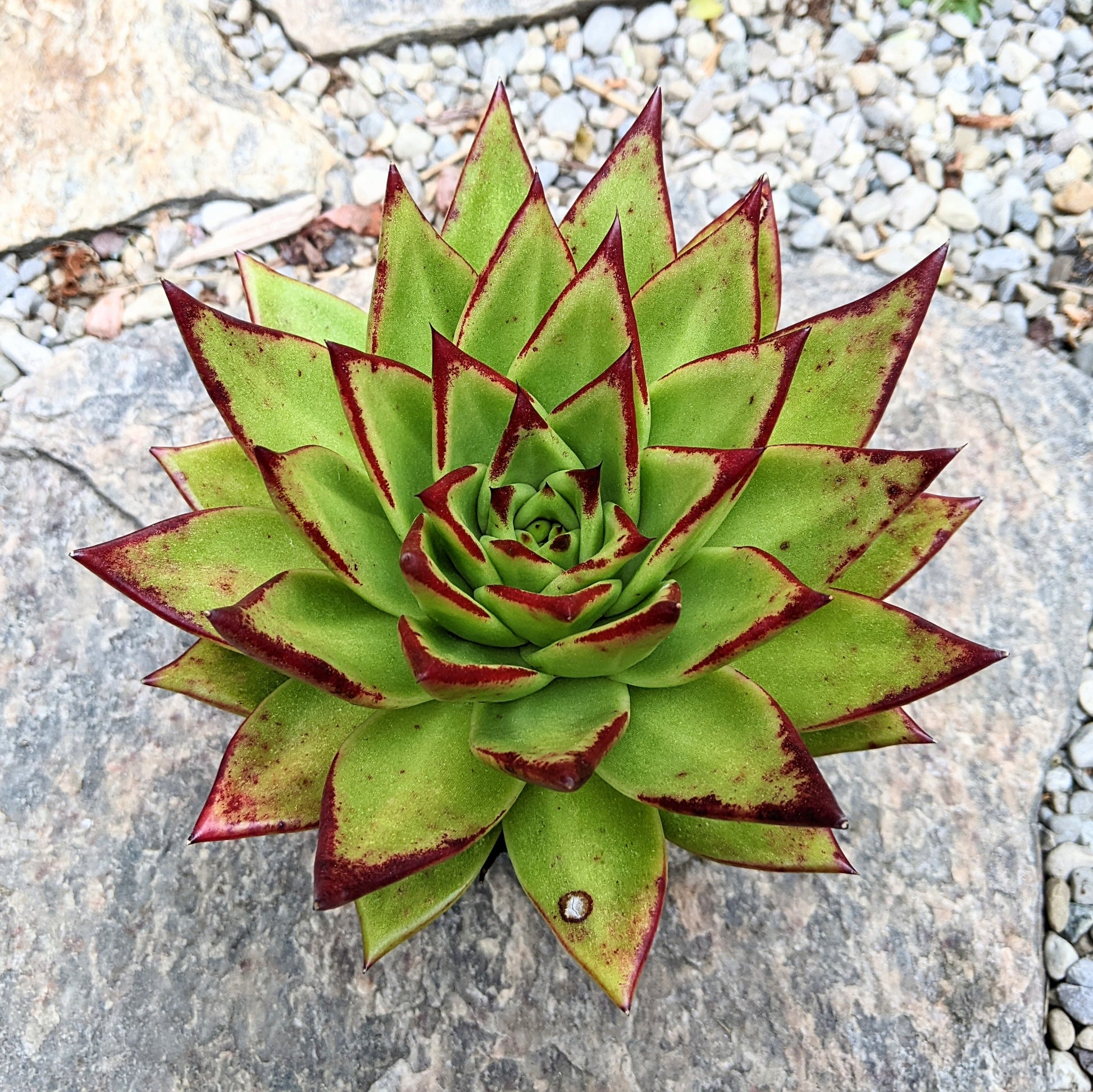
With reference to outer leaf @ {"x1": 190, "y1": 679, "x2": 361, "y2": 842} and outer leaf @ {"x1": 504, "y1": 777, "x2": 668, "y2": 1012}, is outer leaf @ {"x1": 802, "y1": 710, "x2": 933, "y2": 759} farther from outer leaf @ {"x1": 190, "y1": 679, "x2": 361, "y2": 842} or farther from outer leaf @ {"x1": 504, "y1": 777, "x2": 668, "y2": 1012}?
outer leaf @ {"x1": 190, "y1": 679, "x2": 361, "y2": 842}

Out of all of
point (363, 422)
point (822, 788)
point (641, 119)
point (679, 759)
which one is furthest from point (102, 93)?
point (822, 788)

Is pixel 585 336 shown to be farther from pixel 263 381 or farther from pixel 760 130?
pixel 760 130

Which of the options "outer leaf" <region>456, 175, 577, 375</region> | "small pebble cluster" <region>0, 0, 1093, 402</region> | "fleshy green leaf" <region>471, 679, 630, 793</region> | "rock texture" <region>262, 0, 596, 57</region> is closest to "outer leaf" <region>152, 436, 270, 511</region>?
"outer leaf" <region>456, 175, 577, 375</region>

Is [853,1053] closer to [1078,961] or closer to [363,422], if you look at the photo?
Answer: [1078,961]

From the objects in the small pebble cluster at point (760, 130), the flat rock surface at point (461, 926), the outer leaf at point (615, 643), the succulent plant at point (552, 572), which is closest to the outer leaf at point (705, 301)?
the succulent plant at point (552, 572)

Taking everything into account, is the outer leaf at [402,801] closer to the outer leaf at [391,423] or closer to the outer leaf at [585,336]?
the outer leaf at [391,423]

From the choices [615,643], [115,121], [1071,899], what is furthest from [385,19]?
[1071,899]
